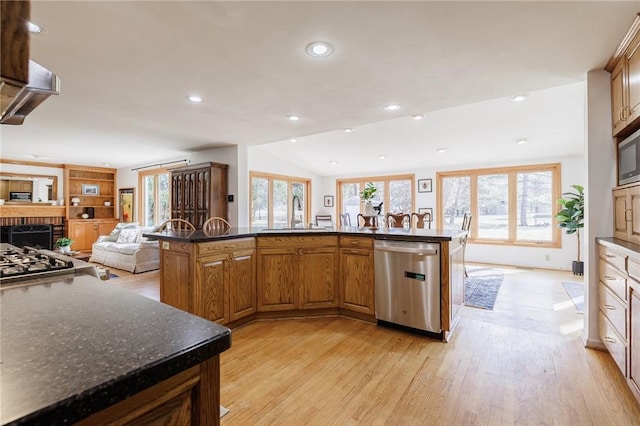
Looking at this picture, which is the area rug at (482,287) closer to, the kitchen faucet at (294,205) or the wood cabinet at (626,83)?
the wood cabinet at (626,83)

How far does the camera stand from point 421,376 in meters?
2.04

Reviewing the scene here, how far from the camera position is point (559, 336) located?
264 cm

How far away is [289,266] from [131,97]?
2216 mm

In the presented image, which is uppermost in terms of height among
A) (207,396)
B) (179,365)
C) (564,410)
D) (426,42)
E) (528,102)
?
(528,102)

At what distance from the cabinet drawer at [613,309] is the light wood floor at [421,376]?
35 cm

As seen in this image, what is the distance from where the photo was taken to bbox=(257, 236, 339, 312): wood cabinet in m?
3.06

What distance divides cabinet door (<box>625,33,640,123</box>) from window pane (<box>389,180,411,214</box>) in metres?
5.08

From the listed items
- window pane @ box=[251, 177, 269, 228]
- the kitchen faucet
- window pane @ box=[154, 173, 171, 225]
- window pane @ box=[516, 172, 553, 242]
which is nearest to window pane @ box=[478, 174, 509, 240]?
window pane @ box=[516, 172, 553, 242]

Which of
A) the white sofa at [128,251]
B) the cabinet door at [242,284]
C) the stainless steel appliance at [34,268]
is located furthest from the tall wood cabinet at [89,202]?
the stainless steel appliance at [34,268]

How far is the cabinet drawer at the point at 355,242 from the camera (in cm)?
296

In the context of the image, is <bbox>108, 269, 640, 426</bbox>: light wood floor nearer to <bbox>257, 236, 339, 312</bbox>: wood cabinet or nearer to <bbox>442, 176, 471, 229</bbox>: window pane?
<bbox>257, 236, 339, 312</bbox>: wood cabinet

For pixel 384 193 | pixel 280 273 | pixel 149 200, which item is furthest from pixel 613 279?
pixel 149 200

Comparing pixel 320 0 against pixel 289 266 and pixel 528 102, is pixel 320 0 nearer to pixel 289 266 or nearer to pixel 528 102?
pixel 289 266

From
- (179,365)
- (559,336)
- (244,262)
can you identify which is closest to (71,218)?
(244,262)
